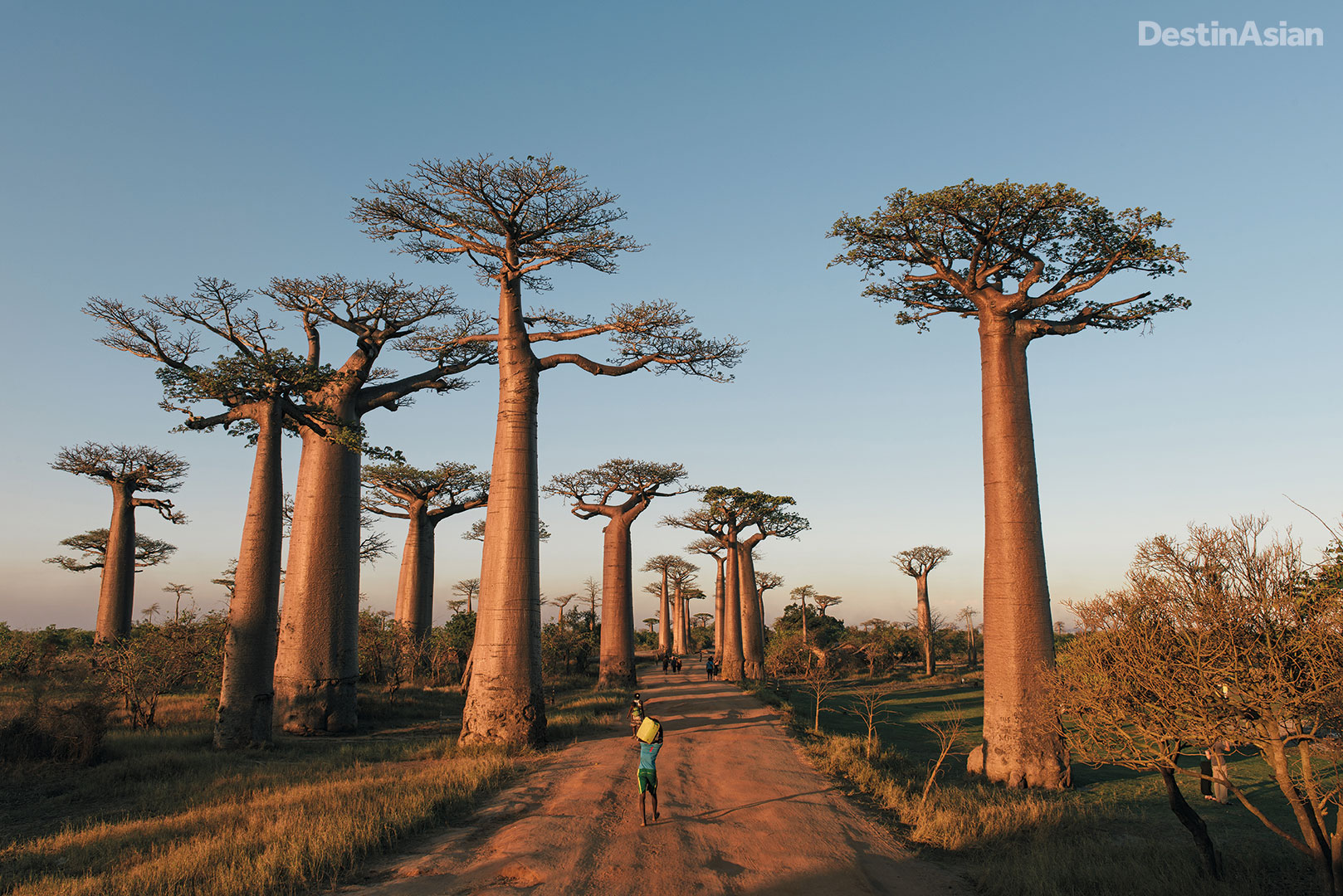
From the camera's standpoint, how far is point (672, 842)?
738 centimetres

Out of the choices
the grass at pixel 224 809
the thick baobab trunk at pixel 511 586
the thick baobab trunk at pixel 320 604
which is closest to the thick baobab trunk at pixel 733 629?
the grass at pixel 224 809

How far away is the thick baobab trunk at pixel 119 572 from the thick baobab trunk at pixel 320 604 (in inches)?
569

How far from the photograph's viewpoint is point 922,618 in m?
37.5

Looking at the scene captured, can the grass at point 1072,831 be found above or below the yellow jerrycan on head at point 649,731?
below

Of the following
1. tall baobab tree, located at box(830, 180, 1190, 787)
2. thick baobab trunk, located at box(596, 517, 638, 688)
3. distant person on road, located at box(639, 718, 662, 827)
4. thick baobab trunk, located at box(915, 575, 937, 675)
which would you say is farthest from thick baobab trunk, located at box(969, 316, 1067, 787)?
thick baobab trunk, located at box(915, 575, 937, 675)

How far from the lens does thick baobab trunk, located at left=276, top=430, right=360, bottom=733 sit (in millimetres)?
15453

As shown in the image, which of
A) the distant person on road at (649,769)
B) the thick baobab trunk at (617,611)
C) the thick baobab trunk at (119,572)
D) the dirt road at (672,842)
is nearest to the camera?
the dirt road at (672,842)

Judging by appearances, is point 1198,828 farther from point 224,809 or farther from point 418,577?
point 418,577

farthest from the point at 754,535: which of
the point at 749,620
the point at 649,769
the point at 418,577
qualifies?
the point at 649,769

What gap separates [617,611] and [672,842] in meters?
21.8

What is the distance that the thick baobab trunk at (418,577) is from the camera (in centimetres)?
2698

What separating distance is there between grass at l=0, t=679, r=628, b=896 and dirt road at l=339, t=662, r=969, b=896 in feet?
1.88

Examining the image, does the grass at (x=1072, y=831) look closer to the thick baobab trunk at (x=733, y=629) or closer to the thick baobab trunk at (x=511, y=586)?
the thick baobab trunk at (x=511, y=586)

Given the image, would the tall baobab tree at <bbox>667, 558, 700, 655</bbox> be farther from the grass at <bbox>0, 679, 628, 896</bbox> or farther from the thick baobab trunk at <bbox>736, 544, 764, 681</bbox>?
the grass at <bbox>0, 679, 628, 896</bbox>
